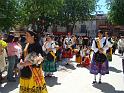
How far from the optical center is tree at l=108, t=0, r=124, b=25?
142ft

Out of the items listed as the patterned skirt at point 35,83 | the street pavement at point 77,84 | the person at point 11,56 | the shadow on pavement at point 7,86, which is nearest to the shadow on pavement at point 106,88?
the street pavement at point 77,84

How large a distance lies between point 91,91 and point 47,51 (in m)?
3.50

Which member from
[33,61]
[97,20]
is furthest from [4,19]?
[97,20]

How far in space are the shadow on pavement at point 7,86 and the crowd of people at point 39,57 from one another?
A: 0.86 feet

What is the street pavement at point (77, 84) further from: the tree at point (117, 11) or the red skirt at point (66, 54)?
Result: the tree at point (117, 11)

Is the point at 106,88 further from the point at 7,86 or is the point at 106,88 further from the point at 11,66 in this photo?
the point at 11,66

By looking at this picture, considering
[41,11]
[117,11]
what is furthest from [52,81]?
[117,11]

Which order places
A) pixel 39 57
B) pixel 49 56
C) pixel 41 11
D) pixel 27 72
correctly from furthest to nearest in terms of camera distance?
pixel 41 11
pixel 49 56
pixel 27 72
pixel 39 57

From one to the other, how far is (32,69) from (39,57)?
299 mm

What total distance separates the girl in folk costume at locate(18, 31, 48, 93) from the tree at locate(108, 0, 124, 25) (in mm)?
36248

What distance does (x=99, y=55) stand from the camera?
44.9ft

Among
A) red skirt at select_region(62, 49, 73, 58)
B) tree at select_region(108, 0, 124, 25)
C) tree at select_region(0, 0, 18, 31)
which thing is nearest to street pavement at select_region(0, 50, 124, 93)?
red skirt at select_region(62, 49, 73, 58)

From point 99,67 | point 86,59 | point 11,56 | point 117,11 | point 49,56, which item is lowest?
point 86,59

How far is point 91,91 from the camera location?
1222 cm
